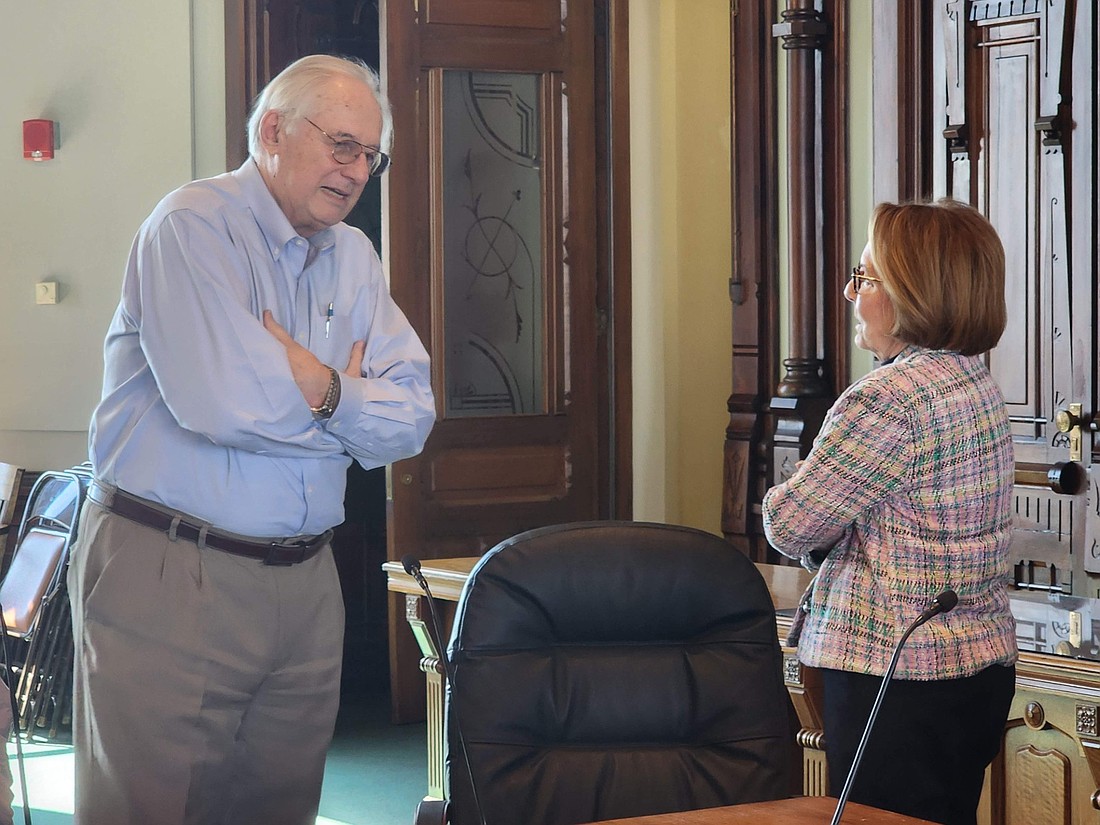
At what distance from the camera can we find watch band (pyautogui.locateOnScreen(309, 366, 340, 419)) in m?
1.94

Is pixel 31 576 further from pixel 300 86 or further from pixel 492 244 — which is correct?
pixel 300 86

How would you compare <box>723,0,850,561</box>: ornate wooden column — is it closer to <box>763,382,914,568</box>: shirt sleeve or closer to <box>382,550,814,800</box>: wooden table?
<box>382,550,814,800</box>: wooden table

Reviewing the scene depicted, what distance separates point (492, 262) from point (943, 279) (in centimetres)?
269

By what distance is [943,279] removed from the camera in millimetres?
1961

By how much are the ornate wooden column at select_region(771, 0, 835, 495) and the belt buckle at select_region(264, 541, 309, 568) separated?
8.12 feet

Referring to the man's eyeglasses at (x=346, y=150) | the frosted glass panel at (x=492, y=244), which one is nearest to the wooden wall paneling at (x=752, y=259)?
the frosted glass panel at (x=492, y=244)

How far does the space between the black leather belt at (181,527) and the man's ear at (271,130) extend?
1.84ft

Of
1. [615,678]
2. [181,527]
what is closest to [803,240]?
[615,678]

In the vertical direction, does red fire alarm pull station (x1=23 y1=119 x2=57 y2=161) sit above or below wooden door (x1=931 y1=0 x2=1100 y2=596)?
above

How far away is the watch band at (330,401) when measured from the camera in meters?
1.94

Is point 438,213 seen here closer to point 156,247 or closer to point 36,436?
point 36,436

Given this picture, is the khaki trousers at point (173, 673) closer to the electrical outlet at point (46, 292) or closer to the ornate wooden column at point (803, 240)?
the ornate wooden column at point (803, 240)

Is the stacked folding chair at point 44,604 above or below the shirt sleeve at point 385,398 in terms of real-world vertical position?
below

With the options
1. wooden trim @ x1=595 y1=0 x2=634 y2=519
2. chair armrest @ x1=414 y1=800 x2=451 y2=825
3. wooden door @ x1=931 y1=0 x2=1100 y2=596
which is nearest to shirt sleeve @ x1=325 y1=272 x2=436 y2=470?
chair armrest @ x1=414 y1=800 x2=451 y2=825
